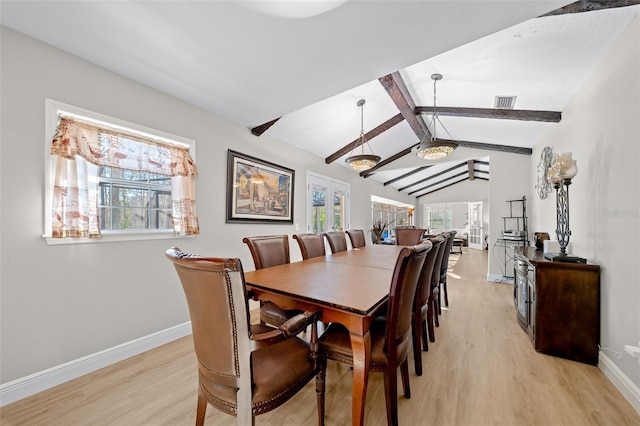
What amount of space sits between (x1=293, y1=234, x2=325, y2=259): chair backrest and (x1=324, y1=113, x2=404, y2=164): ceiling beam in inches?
96.0

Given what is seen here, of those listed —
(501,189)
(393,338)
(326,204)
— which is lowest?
(393,338)

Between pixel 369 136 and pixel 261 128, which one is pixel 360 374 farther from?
pixel 369 136

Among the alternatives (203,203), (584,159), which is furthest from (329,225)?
(584,159)

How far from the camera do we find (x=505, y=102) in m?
3.19

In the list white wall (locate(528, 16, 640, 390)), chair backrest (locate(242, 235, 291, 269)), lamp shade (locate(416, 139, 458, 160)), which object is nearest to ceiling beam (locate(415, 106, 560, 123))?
white wall (locate(528, 16, 640, 390))

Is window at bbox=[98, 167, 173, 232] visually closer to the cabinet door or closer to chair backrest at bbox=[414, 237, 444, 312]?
chair backrest at bbox=[414, 237, 444, 312]

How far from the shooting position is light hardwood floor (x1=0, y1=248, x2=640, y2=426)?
4.91 ft

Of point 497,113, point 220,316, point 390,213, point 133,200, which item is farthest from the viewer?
point 390,213

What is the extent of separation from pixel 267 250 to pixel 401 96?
2.55 m

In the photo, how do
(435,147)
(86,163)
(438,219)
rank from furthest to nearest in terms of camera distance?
(438,219)
(435,147)
(86,163)

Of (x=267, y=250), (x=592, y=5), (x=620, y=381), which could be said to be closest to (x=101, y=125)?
(x=267, y=250)

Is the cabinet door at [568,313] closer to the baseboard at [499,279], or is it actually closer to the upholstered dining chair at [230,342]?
the upholstered dining chair at [230,342]

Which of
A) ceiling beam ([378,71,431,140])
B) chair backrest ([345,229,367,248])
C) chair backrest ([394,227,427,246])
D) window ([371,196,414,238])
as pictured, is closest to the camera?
ceiling beam ([378,71,431,140])

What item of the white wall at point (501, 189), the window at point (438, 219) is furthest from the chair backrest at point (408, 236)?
the window at point (438, 219)
